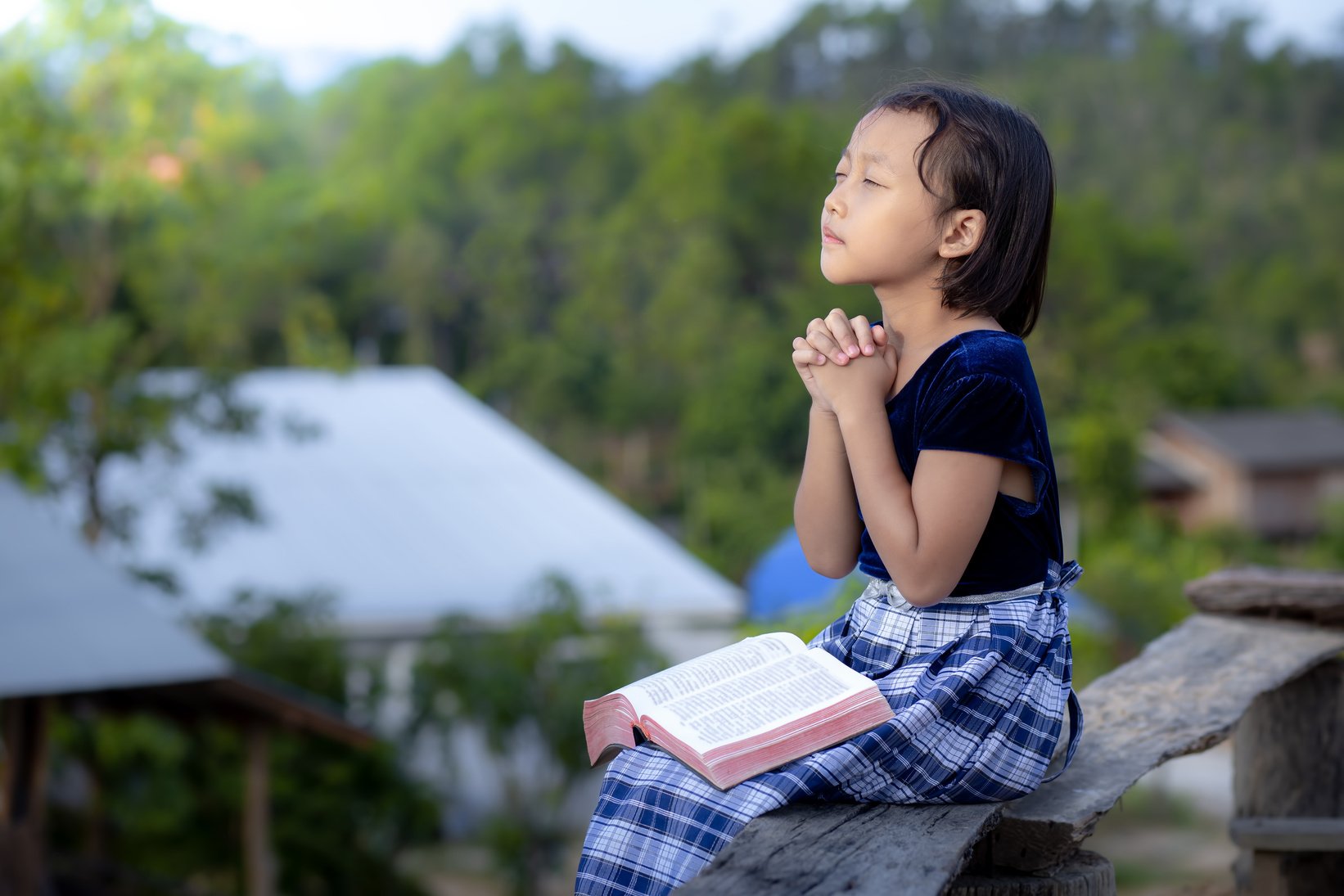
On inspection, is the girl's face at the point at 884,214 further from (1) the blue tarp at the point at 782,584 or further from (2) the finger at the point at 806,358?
(1) the blue tarp at the point at 782,584

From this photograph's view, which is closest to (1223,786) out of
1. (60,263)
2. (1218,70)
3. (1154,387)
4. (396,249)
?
(60,263)

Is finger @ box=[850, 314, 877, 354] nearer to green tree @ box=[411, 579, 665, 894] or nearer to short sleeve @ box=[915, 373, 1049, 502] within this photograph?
short sleeve @ box=[915, 373, 1049, 502]

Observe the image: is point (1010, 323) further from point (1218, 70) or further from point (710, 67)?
point (1218, 70)

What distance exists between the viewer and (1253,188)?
41.2m

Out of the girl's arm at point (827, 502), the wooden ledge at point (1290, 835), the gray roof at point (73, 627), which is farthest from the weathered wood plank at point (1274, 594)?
the gray roof at point (73, 627)

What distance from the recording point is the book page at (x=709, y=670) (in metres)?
1.40

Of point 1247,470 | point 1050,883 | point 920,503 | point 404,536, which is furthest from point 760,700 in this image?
point 1247,470

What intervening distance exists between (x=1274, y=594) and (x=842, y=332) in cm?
137

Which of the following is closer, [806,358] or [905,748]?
[905,748]

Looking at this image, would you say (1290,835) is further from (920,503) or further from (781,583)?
(781,583)

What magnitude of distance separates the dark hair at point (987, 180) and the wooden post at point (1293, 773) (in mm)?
1278

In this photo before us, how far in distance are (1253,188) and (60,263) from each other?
3944cm

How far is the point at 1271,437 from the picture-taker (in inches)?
1280

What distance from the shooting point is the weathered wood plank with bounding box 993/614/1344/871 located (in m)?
1.44
